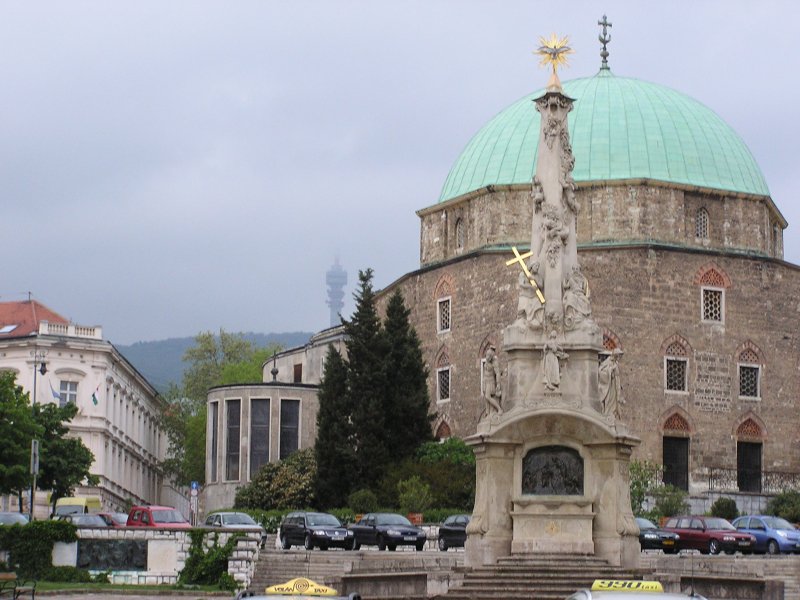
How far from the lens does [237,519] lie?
47.4 m

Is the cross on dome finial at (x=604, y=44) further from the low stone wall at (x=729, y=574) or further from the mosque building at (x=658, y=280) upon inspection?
the low stone wall at (x=729, y=574)

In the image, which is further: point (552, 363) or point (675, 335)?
point (675, 335)

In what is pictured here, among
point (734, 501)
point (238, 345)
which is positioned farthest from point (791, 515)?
point (238, 345)

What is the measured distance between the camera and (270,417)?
70.8 meters

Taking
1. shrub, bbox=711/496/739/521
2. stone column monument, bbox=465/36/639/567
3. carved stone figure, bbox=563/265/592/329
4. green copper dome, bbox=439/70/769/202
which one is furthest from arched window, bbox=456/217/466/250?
stone column monument, bbox=465/36/639/567

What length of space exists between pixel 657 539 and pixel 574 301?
409 inches

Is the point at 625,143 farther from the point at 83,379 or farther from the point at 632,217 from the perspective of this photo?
the point at 83,379

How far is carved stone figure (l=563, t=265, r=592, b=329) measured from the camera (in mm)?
34312

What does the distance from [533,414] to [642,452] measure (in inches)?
1117

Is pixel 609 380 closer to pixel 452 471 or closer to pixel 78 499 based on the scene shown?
pixel 452 471

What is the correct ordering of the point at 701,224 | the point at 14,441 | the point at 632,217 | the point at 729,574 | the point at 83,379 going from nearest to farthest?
the point at 729,574
the point at 14,441
the point at 632,217
the point at 701,224
the point at 83,379

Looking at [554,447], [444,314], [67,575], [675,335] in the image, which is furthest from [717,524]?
[444,314]

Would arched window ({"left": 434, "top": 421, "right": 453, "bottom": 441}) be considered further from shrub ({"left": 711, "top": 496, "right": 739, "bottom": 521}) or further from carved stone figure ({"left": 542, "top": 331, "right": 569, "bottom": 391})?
carved stone figure ({"left": 542, "top": 331, "right": 569, "bottom": 391})

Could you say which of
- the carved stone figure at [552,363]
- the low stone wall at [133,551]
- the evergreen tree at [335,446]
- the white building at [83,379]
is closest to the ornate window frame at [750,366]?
the evergreen tree at [335,446]
